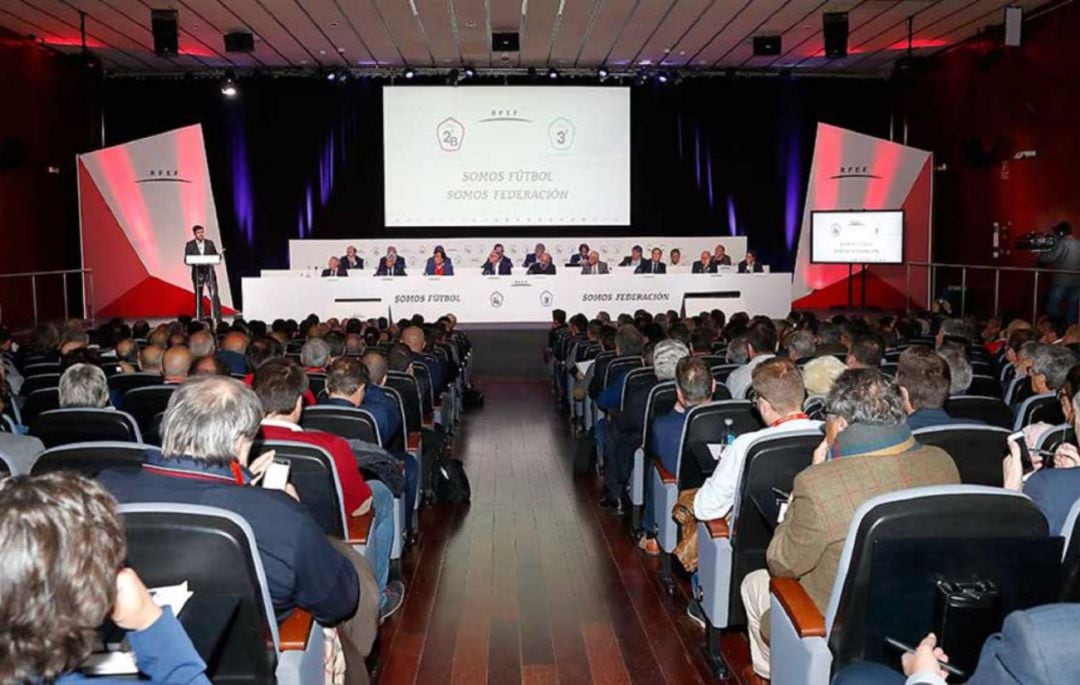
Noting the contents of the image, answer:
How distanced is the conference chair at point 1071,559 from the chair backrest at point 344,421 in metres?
2.69

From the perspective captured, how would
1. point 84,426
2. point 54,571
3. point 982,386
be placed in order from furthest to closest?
1. point 982,386
2. point 84,426
3. point 54,571

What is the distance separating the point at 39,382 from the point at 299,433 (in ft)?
9.92

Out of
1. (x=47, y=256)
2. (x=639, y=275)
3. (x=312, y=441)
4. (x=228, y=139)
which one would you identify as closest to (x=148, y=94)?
(x=228, y=139)

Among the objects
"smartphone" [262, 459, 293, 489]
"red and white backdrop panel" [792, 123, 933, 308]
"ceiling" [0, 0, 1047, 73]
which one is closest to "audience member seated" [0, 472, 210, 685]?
"smartphone" [262, 459, 293, 489]

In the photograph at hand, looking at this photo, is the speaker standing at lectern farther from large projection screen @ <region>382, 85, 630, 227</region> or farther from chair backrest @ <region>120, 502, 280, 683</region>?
chair backrest @ <region>120, 502, 280, 683</region>

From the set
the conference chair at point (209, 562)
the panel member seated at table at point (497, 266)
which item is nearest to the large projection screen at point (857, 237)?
the panel member seated at table at point (497, 266)

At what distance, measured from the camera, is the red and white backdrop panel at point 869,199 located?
642 inches

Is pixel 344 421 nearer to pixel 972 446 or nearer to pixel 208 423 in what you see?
pixel 208 423

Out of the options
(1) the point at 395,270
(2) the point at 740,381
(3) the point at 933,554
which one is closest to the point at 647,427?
(2) the point at 740,381

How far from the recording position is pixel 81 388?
14.0ft

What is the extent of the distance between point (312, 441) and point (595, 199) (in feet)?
46.3

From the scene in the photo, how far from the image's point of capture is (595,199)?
673 inches

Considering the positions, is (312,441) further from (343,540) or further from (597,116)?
(597,116)

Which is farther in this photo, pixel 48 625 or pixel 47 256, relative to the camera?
pixel 47 256
